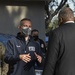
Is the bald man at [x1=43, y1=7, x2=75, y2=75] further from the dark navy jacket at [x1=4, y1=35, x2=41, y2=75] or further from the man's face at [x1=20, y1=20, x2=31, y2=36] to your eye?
the man's face at [x1=20, y1=20, x2=31, y2=36]

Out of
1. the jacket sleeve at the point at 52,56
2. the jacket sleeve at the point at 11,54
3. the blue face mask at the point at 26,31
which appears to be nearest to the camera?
Answer: the jacket sleeve at the point at 52,56

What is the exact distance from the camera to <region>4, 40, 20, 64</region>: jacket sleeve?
4.95 meters

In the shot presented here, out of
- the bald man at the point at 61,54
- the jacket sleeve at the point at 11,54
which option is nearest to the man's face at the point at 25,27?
the jacket sleeve at the point at 11,54

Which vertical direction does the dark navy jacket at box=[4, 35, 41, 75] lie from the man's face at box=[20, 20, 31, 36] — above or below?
below

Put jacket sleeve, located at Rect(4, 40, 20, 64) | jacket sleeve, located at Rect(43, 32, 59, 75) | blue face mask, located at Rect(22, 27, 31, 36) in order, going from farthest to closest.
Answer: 1. blue face mask, located at Rect(22, 27, 31, 36)
2. jacket sleeve, located at Rect(4, 40, 20, 64)
3. jacket sleeve, located at Rect(43, 32, 59, 75)

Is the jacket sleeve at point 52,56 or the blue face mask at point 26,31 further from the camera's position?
the blue face mask at point 26,31

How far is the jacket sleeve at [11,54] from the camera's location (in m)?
4.95

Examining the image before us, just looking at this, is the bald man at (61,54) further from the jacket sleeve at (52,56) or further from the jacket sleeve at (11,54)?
the jacket sleeve at (11,54)

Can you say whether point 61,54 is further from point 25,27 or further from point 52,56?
point 25,27

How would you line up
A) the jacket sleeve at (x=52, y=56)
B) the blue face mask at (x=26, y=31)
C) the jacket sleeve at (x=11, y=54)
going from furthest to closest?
the blue face mask at (x=26, y=31)
the jacket sleeve at (x=11, y=54)
the jacket sleeve at (x=52, y=56)

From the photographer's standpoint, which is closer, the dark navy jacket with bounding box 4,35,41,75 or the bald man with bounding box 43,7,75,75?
the bald man with bounding box 43,7,75,75

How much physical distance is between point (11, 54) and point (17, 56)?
0.11 m

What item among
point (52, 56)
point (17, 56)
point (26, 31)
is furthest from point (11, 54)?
point (52, 56)

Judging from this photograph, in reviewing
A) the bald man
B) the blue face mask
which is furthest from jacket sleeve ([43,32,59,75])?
the blue face mask
